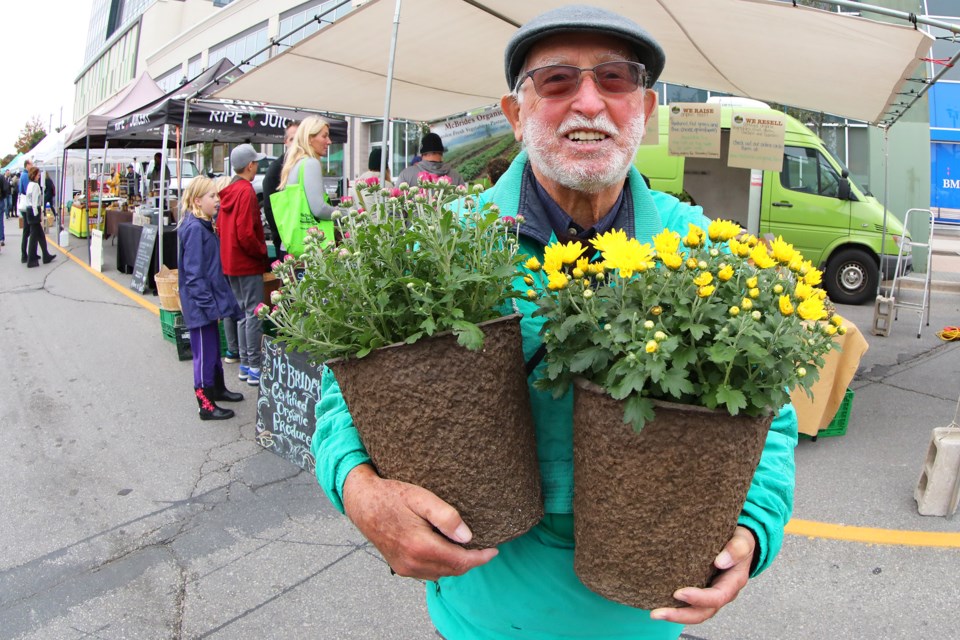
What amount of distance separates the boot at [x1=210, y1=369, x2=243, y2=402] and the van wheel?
8.26 metres

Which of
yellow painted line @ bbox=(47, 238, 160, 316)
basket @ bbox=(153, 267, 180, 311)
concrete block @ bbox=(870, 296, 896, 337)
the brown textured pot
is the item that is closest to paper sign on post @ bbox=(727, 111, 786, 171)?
concrete block @ bbox=(870, 296, 896, 337)

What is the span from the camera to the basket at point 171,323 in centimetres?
680

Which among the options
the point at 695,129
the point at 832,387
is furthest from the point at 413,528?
the point at 695,129

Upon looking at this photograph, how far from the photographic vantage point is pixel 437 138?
721 cm

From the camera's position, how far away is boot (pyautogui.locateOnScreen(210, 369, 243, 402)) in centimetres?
529

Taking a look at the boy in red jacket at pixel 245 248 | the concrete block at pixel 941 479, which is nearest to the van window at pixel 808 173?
the concrete block at pixel 941 479

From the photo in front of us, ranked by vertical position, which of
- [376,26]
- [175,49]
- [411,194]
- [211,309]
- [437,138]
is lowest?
[211,309]

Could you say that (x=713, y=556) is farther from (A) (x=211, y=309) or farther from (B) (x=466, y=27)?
(B) (x=466, y=27)

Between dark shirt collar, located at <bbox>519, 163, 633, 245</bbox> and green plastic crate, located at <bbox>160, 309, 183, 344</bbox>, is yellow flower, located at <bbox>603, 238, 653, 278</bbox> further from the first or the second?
green plastic crate, located at <bbox>160, 309, 183, 344</bbox>

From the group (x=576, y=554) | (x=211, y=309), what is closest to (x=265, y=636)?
(x=576, y=554)

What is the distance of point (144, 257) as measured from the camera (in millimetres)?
10242

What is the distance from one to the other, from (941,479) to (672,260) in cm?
359

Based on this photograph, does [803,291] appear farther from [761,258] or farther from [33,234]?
[33,234]

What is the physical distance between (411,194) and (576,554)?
2.20ft
